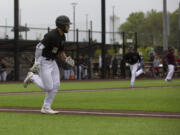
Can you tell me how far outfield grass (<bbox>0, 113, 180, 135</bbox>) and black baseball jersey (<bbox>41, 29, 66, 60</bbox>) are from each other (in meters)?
1.46

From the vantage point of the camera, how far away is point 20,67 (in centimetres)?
3344

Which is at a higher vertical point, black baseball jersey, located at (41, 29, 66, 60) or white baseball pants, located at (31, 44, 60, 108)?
black baseball jersey, located at (41, 29, 66, 60)

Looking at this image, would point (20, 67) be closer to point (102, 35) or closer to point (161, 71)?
point (102, 35)

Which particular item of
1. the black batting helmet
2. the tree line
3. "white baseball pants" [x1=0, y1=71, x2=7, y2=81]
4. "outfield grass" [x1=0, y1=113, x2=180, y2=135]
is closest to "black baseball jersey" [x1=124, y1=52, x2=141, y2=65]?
the black batting helmet

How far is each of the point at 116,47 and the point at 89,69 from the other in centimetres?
388

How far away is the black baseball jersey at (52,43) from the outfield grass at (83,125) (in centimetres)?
146

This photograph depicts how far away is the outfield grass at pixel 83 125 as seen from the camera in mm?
6859

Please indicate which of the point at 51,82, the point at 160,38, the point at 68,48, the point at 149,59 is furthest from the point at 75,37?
the point at 160,38

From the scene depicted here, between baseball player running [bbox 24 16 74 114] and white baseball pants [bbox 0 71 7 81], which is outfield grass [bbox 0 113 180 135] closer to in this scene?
baseball player running [bbox 24 16 74 114]

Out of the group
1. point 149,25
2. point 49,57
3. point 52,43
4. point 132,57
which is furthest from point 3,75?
point 149,25

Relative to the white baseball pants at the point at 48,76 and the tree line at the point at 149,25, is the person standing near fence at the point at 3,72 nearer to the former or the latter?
the white baseball pants at the point at 48,76

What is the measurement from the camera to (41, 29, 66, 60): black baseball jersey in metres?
9.49

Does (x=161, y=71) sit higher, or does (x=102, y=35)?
(x=102, y=35)

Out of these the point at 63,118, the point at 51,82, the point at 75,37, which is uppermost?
the point at 75,37
